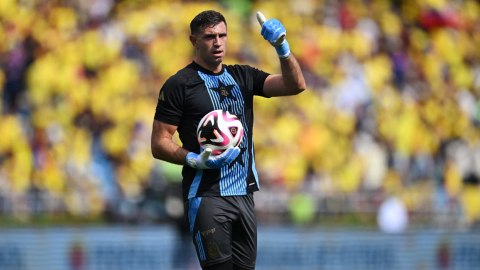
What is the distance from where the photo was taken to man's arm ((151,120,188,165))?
4.59 metres

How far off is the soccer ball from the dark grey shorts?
0.48m

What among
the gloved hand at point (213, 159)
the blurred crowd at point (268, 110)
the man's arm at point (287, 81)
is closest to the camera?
the gloved hand at point (213, 159)

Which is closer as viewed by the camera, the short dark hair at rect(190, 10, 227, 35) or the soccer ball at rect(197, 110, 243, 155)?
the soccer ball at rect(197, 110, 243, 155)

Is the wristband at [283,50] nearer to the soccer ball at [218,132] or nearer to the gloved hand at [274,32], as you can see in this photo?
the gloved hand at [274,32]

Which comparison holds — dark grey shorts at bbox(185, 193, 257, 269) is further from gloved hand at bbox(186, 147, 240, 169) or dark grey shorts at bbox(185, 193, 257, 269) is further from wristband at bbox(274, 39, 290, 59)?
wristband at bbox(274, 39, 290, 59)

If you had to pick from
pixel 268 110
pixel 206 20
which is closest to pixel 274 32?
pixel 206 20

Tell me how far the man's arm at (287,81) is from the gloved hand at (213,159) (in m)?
0.72

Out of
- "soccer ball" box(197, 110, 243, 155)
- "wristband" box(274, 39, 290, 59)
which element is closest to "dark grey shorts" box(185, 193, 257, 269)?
"soccer ball" box(197, 110, 243, 155)

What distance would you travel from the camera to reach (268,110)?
13.2 m

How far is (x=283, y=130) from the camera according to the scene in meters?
13.0

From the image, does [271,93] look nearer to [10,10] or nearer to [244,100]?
[244,100]

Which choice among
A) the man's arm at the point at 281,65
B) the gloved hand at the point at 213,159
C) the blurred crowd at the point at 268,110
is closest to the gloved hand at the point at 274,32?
the man's arm at the point at 281,65

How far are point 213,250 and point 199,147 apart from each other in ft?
2.51

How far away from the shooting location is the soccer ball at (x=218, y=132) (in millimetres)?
4391
